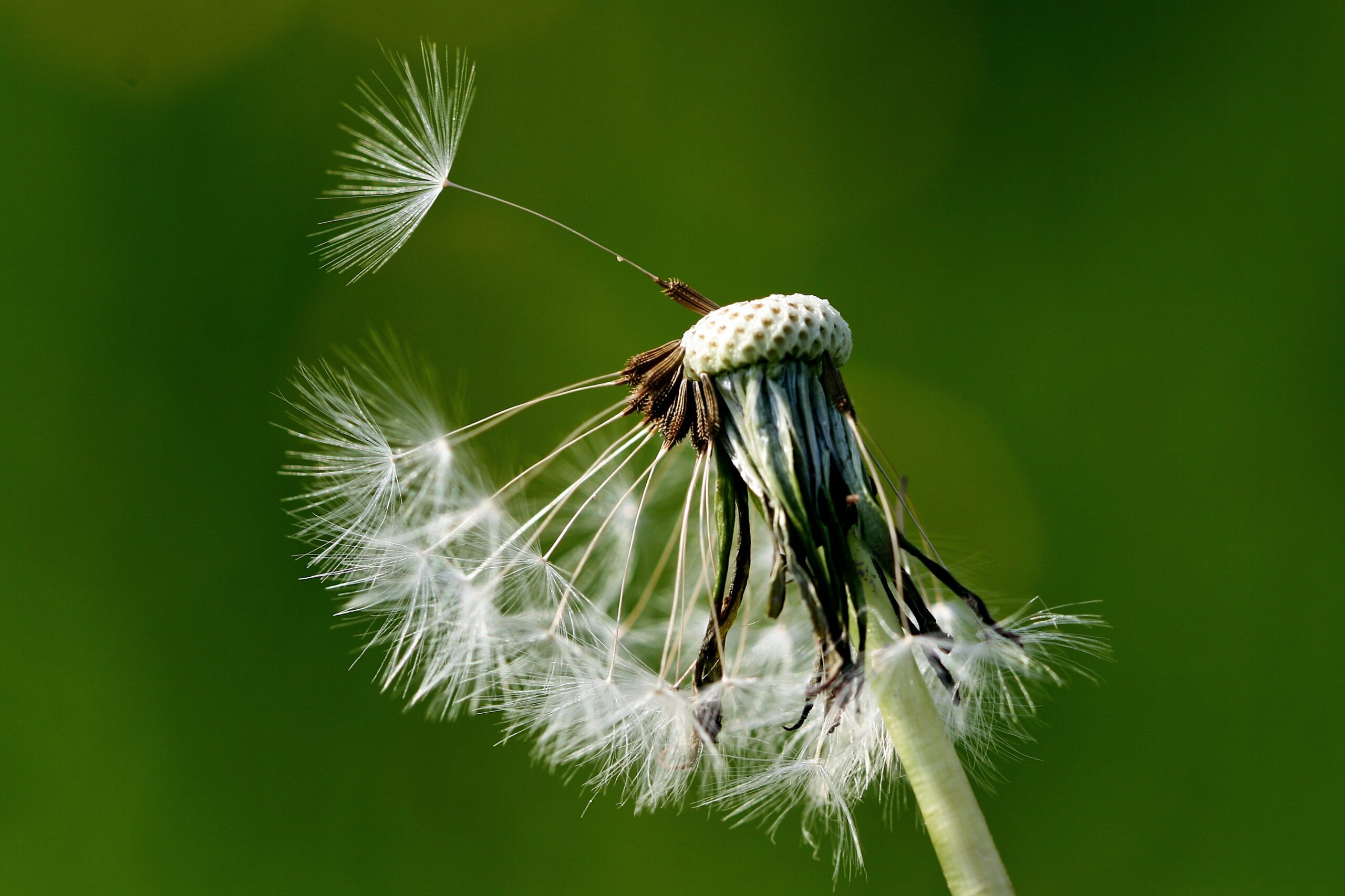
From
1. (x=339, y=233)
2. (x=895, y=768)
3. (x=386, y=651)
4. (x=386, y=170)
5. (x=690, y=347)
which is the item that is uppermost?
(x=386, y=170)

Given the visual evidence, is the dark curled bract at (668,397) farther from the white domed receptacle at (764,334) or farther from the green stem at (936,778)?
the green stem at (936,778)

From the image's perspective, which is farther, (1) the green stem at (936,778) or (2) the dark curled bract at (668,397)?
(2) the dark curled bract at (668,397)

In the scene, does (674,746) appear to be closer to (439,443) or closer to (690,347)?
(690,347)

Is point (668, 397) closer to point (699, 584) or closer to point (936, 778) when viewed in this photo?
point (699, 584)

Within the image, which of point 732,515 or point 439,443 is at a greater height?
point 439,443

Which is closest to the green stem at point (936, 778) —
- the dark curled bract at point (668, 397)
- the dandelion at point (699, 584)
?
the dandelion at point (699, 584)

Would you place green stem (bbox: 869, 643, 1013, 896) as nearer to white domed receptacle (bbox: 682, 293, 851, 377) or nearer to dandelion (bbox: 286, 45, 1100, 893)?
dandelion (bbox: 286, 45, 1100, 893)

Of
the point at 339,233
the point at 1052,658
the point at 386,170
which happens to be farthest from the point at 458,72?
the point at 1052,658

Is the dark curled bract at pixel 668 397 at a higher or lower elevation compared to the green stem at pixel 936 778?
higher
